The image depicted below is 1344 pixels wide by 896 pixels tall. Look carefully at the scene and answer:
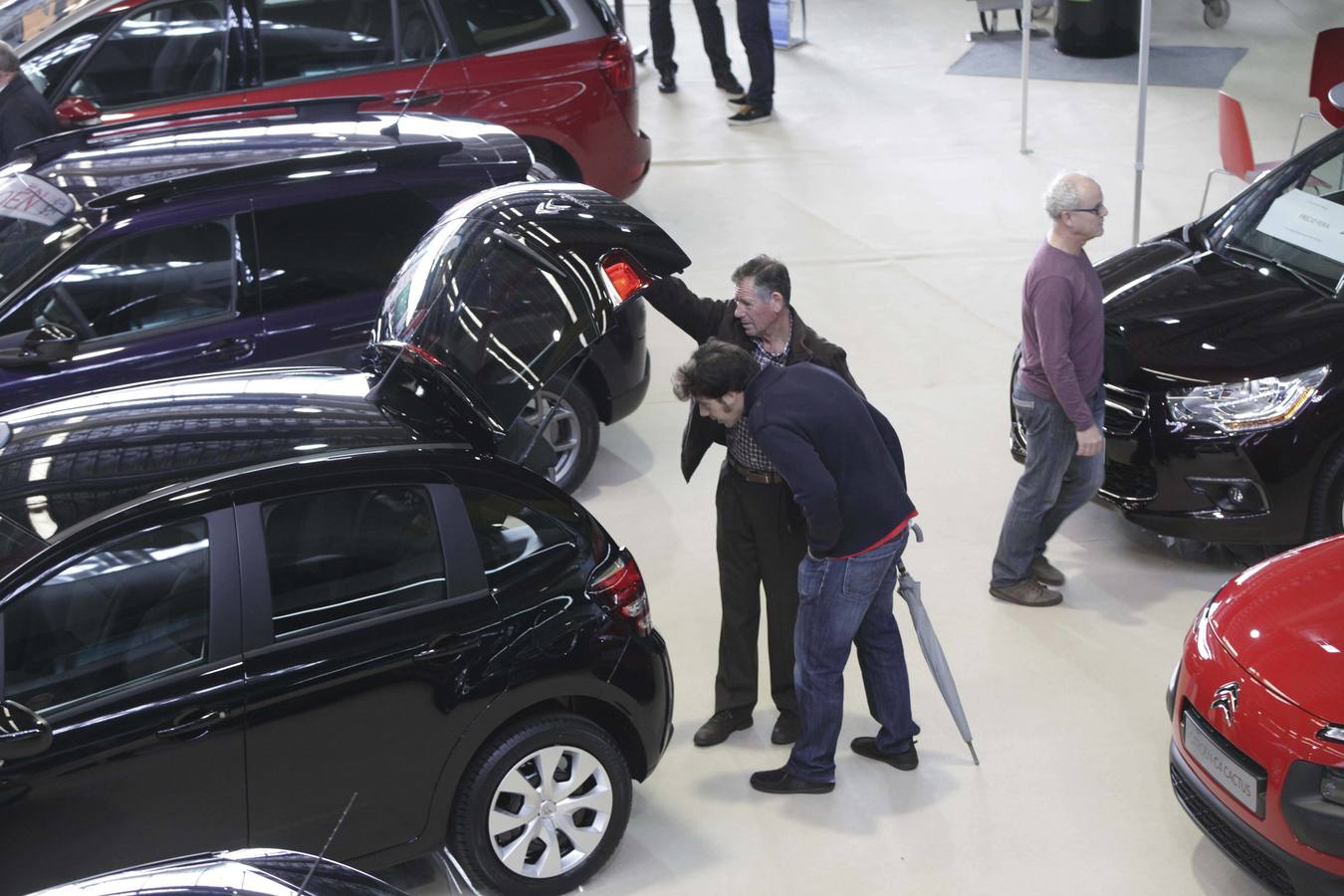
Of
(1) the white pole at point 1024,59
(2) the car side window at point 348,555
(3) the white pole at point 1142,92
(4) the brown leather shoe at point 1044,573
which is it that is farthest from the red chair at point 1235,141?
(2) the car side window at point 348,555

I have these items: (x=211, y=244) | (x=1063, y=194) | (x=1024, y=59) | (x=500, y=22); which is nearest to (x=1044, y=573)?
(x=1063, y=194)

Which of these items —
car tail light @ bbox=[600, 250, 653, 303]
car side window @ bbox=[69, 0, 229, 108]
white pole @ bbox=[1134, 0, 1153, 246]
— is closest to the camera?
car tail light @ bbox=[600, 250, 653, 303]

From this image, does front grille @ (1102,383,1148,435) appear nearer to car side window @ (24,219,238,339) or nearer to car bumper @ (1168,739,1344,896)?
car bumper @ (1168,739,1344,896)

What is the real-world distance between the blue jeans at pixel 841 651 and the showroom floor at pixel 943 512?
160mm

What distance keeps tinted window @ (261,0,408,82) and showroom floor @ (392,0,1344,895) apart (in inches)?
89.8

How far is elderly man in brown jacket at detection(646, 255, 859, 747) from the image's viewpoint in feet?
15.3

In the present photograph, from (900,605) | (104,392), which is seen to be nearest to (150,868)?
(104,392)

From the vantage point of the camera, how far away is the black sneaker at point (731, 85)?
13220 mm

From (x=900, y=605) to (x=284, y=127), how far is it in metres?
3.39

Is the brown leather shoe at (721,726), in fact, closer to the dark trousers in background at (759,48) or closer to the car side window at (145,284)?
the car side window at (145,284)

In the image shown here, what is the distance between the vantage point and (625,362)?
6609 mm

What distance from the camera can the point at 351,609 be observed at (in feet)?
12.9

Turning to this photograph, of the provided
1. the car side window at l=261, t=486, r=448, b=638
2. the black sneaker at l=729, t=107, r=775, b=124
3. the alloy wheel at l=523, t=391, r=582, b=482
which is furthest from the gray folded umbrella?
the black sneaker at l=729, t=107, r=775, b=124

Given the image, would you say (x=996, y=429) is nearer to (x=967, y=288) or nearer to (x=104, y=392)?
(x=967, y=288)
